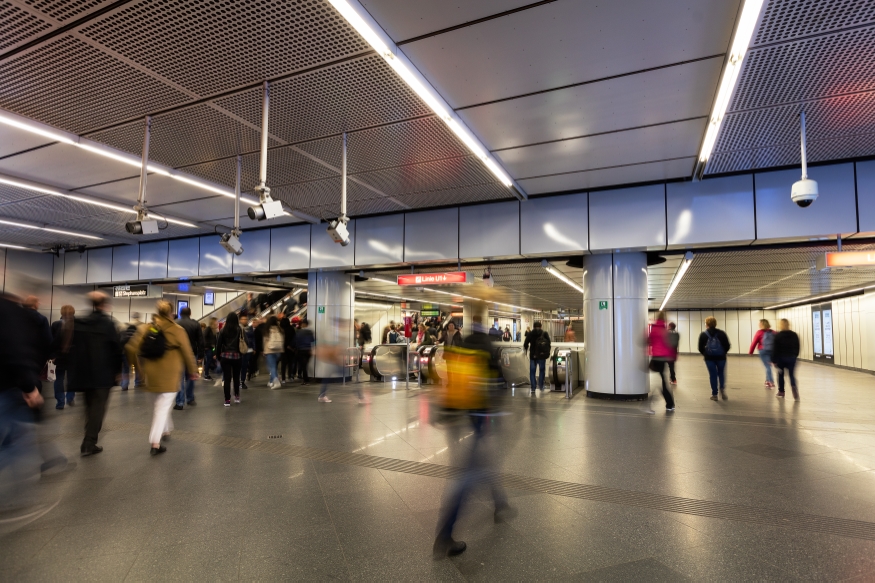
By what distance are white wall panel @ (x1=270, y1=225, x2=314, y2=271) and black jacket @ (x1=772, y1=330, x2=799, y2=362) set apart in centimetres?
1106

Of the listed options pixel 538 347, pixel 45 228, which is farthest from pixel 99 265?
pixel 538 347

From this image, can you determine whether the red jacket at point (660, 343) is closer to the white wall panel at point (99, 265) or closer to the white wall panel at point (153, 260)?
the white wall panel at point (153, 260)

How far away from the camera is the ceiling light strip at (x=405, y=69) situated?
4.28m

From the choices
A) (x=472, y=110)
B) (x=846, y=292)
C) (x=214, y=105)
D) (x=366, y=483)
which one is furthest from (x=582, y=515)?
(x=846, y=292)

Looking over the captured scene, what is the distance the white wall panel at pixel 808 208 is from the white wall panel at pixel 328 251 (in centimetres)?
868

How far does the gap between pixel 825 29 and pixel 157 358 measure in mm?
7530

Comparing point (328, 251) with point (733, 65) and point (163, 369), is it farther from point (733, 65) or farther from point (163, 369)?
point (733, 65)

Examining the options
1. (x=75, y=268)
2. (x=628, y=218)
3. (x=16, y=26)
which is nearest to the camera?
(x=16, y=26)

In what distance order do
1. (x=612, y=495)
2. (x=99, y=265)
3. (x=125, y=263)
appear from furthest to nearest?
(x=99, y=265), (x=125, y=263), (x=612, y=495)

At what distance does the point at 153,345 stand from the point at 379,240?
6913mm

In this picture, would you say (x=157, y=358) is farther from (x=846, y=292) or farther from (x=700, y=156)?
(x=846, y=292)

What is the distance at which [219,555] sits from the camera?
126 inches

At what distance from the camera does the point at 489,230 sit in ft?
35.5

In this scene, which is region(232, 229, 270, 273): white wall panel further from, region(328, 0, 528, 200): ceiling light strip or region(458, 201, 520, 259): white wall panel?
region(328, 0, 528, 200): ceiling light strip
